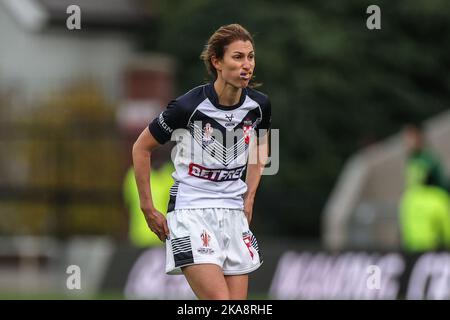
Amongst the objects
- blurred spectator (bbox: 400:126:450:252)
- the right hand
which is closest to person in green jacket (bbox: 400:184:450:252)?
blurred spectator (bbox: 400:126:450:252)

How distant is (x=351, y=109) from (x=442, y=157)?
21.7 ft

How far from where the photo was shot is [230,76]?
736 centimetres

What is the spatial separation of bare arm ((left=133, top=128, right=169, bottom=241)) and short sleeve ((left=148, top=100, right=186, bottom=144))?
52mm

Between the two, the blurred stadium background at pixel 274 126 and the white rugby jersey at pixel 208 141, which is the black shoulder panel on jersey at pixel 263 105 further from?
the blurred stadium background at pixel 274 126

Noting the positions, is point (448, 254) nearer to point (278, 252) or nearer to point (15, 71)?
point (278, 252)

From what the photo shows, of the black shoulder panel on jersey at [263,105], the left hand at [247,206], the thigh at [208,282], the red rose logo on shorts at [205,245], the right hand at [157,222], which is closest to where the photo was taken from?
the thigh at [208,282]

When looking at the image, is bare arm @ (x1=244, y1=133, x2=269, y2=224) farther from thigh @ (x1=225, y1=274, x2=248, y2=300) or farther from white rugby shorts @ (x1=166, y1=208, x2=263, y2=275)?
thigh @ (x1=225, y1=274, x2=248, y2=300)

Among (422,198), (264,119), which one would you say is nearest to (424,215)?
(422,198)

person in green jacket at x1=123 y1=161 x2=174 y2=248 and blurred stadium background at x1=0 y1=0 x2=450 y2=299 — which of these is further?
blurred stadium background at x1=0 y1=0 x2=450 y2=299

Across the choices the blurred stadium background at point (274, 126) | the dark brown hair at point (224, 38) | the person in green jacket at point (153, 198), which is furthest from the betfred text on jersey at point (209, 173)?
the person in green jacket at point (153, 198)

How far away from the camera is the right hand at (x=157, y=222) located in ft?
24.6

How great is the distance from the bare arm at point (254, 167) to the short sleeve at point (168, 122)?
520 mm

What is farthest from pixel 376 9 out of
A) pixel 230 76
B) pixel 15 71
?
pixel 15 71

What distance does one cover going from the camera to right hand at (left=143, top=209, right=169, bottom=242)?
750 centimetres
